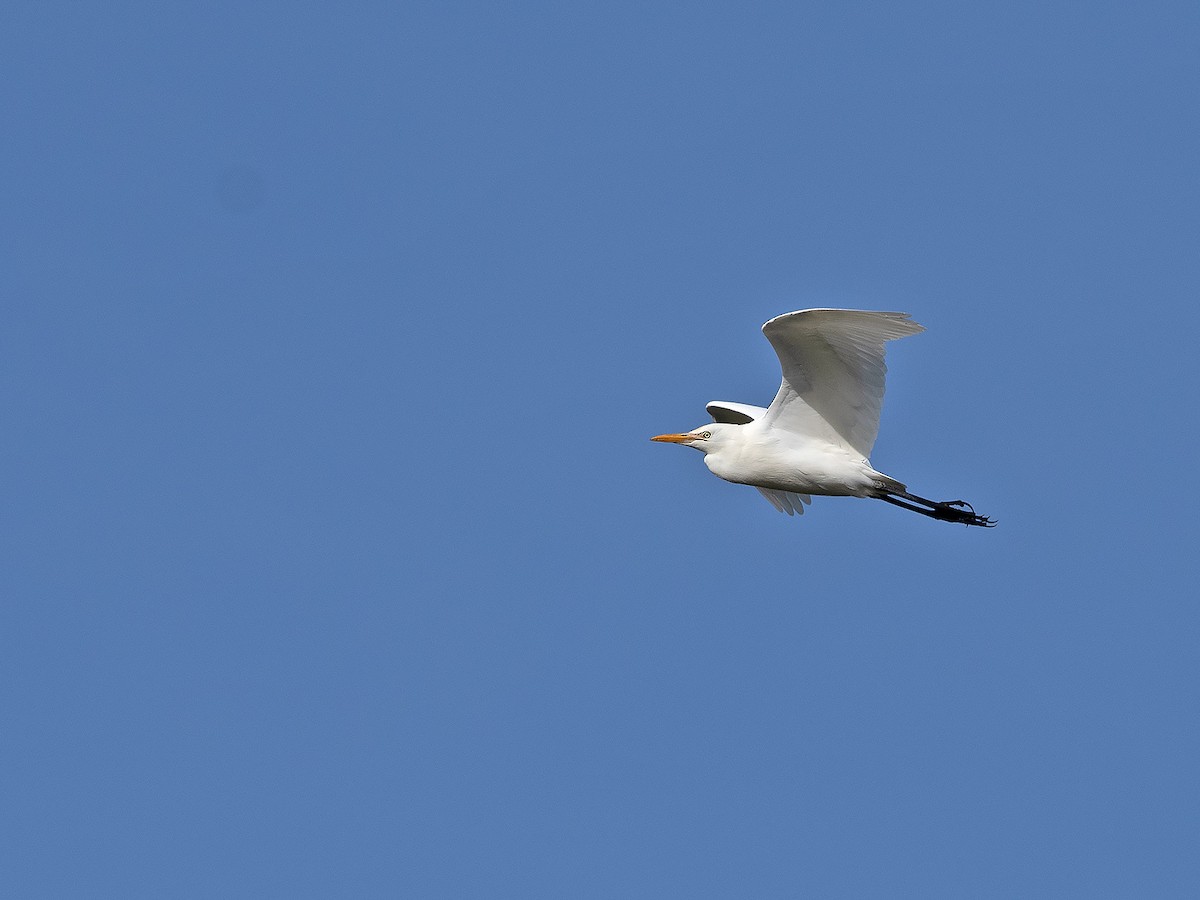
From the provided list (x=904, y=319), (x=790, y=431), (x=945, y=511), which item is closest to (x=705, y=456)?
(x=790, y=431)

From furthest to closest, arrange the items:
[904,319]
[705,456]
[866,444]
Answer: [705,456], [866,444], [904,319]

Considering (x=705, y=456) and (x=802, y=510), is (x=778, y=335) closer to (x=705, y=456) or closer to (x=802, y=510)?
(x=705, y=456)

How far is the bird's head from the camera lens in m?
21.5

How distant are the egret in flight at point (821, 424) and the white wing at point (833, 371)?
0.01 m

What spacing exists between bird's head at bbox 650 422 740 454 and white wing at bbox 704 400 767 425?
25cm

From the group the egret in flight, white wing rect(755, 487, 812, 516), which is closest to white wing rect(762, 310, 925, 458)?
the egret in flight

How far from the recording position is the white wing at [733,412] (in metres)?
22.5

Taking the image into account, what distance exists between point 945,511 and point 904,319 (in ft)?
12.5

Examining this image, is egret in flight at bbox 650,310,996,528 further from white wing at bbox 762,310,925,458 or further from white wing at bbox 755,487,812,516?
white wing at bbox 755,487,812,516

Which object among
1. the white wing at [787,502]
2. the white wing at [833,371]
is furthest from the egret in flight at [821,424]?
the white wing at [787,502]

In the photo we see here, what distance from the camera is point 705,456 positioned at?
71.5ft

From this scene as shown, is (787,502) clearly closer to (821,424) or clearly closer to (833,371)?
(821,424)

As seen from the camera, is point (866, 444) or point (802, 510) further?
point (802, 510)

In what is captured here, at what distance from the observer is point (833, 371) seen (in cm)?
1931
